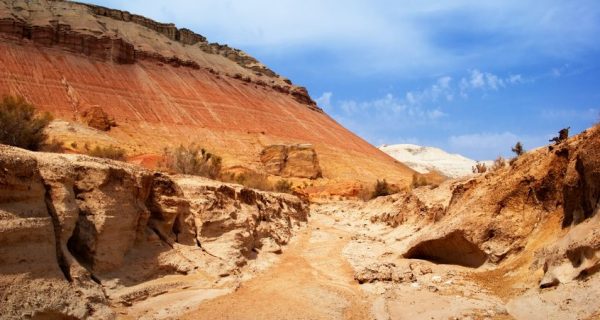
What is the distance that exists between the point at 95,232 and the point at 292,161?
3827 cm

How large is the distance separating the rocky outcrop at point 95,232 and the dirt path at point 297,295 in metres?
0.85

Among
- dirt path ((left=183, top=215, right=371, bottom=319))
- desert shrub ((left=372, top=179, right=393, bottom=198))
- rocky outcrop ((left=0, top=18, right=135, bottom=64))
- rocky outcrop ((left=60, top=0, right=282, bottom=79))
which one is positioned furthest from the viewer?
rocky outcrop ((left=60, top=0, right=282, bottom=79))

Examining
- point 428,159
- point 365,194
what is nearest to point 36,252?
point 365,194

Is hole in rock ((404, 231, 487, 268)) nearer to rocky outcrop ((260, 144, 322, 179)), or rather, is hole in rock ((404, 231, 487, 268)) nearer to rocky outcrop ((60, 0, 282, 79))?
rocky outcrop ((260, 144, 322, 179))

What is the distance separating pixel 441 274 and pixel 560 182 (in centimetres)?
259

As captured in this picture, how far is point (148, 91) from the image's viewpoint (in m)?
56.2

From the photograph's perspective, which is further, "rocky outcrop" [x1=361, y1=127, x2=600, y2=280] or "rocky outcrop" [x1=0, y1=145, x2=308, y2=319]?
"rocky outcrop" [x1=361, y1=127, x2=600, y2=280]

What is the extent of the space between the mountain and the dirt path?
3303 inches

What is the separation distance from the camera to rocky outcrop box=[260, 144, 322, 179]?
146 feet

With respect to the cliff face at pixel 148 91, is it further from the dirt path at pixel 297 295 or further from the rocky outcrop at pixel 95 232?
the dirt path at pixel 297 295

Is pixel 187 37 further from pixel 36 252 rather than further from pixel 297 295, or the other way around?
pixel 36 252

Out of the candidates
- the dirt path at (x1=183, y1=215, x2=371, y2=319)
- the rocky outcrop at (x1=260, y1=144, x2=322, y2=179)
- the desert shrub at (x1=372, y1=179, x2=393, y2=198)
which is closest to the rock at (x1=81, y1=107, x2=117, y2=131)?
the rocky outcrop at (x1=260, y1=144, x2=322, y2=179)

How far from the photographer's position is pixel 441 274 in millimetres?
9227

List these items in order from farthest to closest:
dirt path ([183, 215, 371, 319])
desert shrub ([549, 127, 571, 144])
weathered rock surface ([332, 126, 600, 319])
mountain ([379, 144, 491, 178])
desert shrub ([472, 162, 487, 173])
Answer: mountain ([379, 144, 491, 178]) < desert shrub ([472, 162, 487, 173]) < desert shrub ([549, 127, 571, 144]) < dirt path ([183, 215, 371, 319]) < weathered rock surface ([332, 126, 600, 319])
